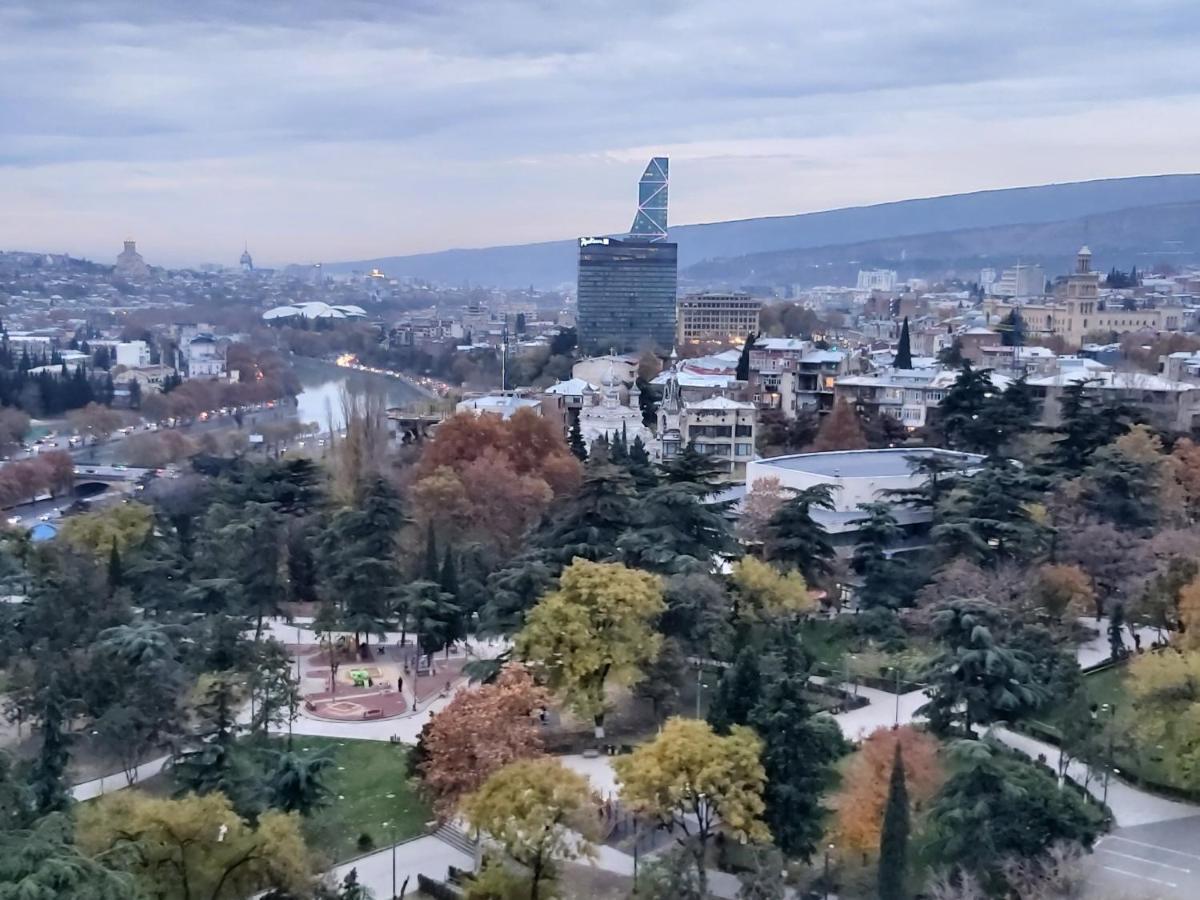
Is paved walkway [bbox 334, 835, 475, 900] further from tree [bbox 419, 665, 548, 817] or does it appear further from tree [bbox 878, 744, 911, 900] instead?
tree [bbox 878, 744, 911, 900]

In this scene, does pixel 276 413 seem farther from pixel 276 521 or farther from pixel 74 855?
pixel 74 855

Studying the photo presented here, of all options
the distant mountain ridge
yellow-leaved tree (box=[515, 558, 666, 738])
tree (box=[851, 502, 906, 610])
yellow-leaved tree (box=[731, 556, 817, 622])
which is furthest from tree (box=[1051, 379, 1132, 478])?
the distant mountain ridge

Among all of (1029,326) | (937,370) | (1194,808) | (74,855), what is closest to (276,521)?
(74,855)

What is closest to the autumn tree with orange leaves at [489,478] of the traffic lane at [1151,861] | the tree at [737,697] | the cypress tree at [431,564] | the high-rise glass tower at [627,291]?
the cypress tree at [431,564]

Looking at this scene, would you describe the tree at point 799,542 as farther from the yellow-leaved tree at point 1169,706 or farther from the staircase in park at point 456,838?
the staircase in park at point 456,838

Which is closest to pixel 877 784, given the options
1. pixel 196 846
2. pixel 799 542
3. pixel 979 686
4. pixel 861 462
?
pixel 979 686

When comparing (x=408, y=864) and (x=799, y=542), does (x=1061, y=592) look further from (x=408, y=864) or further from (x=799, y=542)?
(x=408, y=864)
